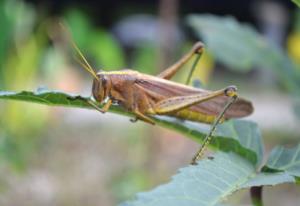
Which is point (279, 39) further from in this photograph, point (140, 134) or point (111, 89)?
point (111, 89)

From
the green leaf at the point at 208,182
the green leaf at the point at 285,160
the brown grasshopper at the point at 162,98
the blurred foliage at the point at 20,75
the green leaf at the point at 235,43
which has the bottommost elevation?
the green leaf at the point at 208,182

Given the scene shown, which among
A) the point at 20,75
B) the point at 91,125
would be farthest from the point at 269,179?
the point at 91,125

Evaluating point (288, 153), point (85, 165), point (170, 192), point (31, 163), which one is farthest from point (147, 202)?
point (85, 165)

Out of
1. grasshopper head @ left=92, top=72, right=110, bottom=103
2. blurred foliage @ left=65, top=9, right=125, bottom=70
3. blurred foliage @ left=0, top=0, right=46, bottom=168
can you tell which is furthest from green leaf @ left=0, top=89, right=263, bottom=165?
blurred foliage @ left=65, top=9, right=125, bottom=70

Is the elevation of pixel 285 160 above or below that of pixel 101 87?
below

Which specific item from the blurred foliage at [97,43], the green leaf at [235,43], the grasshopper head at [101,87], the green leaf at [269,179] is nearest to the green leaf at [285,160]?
the green leaf at [269,179]

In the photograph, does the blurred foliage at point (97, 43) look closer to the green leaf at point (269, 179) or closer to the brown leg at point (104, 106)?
the brown leg at point (104, 106)

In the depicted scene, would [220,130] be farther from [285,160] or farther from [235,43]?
[235,43]
